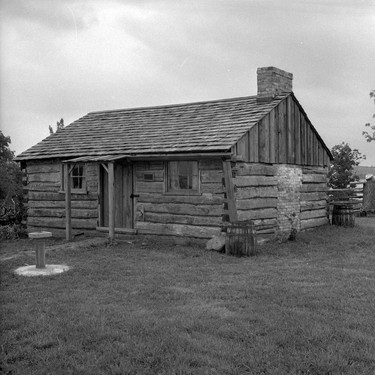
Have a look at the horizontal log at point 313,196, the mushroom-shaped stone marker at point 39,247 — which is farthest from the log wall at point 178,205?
the mushroom-shaped stone marker at point 39,247

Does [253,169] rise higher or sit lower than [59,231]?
higher

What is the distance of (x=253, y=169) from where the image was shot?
1334cm

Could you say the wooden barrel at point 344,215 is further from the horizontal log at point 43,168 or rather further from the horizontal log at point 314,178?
the horizontal log at point 43,168

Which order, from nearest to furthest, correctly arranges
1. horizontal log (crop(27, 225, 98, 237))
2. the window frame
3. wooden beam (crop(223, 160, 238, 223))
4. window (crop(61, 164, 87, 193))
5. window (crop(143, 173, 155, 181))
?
wooden beam (crop(223, 160, 238, 223)) → the window frame → window (crop(143, 173, 155, 181)) → horizontal log (crop(27, 225, 98, 237)) → window (crop(61, 164, 87, 193))

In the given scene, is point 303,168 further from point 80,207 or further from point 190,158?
point 80,207

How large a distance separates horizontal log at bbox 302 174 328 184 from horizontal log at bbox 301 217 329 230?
139cm

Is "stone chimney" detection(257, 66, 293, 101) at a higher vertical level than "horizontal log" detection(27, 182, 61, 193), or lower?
higher

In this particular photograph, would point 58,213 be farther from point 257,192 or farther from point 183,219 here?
point 257,192

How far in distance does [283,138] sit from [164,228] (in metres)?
4.75

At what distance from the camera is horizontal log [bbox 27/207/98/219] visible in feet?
51.4

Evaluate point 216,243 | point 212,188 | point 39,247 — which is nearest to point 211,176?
point 212,188

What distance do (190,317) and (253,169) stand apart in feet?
25.4

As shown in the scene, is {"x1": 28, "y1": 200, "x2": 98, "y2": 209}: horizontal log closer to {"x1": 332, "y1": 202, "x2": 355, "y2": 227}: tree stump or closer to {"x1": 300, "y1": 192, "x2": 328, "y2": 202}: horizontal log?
{"x1": 300, "y1": 192, "x2": 328, "y2": 202}: horizontal log

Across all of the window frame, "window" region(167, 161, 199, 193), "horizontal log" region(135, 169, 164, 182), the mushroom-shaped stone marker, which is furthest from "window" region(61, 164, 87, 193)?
the mushroom-shaped stone marker
